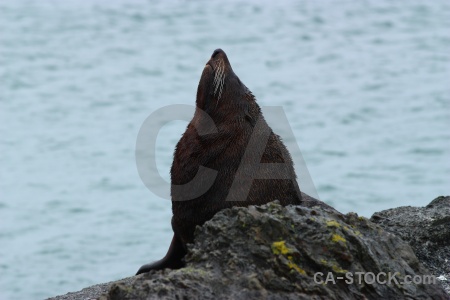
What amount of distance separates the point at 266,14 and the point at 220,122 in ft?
62.2

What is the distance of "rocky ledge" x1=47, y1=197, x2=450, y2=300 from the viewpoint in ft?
11.5

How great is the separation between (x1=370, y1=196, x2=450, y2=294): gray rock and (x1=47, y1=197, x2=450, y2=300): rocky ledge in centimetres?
87

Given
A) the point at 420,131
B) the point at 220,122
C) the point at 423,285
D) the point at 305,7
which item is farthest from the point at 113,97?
the point at 423,285

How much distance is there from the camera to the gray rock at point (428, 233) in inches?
195

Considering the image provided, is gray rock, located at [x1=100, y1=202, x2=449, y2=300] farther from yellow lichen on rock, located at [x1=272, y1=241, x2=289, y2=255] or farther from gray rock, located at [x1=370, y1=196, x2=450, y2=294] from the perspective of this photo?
gray rock, located at [x1=370, y1=196, x2=450, y2=294]

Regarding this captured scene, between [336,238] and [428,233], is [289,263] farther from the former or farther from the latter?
[428,233]

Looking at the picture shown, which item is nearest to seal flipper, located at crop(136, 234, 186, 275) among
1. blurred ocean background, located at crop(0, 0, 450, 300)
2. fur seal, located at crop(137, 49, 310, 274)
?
fur seal, located at crop(137, 49, 310, 274)

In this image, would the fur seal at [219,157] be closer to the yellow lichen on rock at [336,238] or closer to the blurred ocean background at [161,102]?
the yellow lichen on rock at [336,238]

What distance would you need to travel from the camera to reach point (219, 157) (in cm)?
498

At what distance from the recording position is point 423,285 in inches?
155

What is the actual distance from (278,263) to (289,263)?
49 millimetres

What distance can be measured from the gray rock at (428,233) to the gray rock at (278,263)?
3.24ft

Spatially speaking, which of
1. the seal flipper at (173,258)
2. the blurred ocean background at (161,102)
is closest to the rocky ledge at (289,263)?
the seal flipper at (173,258)

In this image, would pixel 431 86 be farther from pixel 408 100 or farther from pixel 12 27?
pixel 12 27
